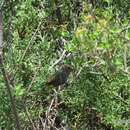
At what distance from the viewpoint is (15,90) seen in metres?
2.72


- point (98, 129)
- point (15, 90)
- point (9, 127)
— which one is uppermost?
point (15, 90)

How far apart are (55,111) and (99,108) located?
417 mm

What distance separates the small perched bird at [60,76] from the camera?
4.00m

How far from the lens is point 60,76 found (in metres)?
4.05

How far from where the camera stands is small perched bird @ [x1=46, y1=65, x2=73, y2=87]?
3997 millimetres

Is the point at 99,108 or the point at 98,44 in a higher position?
the point at 98,44

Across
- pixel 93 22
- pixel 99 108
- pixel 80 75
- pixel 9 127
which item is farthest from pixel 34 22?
pixel 93 22

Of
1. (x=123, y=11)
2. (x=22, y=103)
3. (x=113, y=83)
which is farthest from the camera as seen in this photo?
(x=123, y=11)

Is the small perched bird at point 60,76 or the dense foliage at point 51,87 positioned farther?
the small perched bird at point 60,76

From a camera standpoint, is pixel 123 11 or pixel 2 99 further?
pixel 123 11

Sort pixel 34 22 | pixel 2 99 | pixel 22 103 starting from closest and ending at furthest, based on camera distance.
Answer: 1. pixel 22 103
2. pixel 2 99
3. pixel 34 22

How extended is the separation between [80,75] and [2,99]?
98 cm

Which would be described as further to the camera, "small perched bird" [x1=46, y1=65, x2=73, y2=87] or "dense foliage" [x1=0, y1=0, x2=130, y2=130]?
"small perched bird" [x1=46, y1=65, x2=73, y2=87]

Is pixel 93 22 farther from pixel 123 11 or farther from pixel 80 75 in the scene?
pixel 123 11
